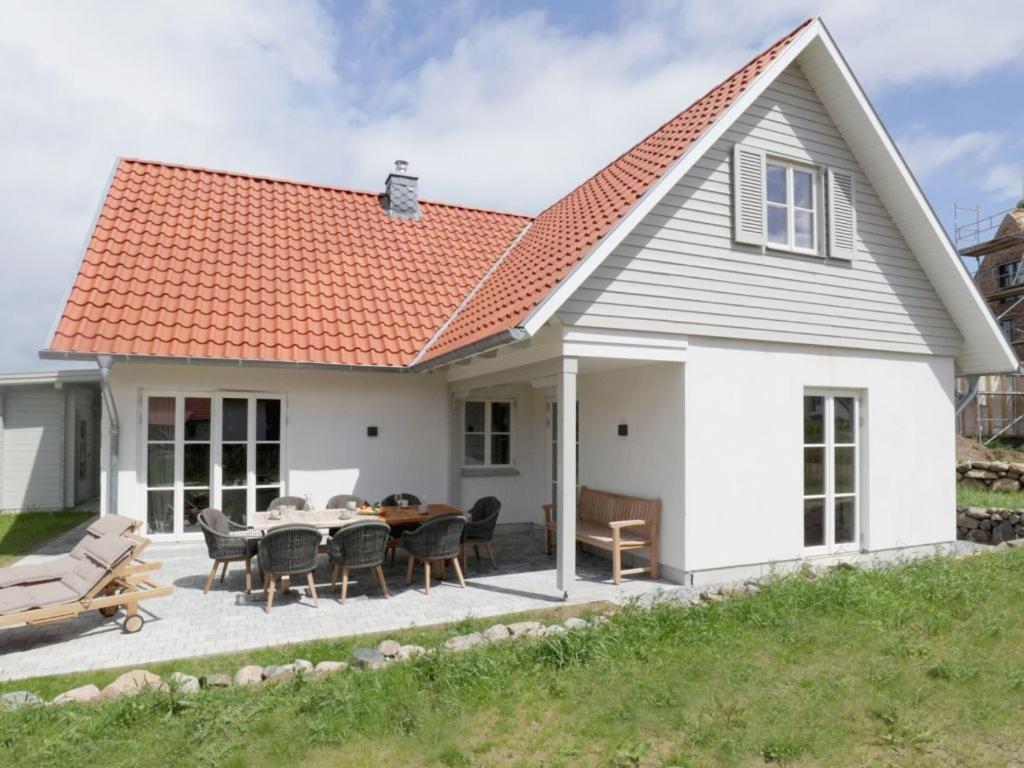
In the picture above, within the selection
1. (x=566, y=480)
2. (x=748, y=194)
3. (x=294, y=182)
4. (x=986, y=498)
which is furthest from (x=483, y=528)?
(x=986, y=498)

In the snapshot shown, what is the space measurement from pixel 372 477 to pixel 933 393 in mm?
9272

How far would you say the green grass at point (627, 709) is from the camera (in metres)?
4.01

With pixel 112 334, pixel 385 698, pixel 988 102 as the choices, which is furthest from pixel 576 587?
pixel 988 102

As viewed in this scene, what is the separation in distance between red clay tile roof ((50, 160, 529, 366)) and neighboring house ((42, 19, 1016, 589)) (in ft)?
0.19

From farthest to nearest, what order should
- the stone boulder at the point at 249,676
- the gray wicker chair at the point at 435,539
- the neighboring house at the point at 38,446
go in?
the neighboring house at the point at 38,446 < the gray wicker chair at the point at 435,539 < the stone boulder at the point at 249,676

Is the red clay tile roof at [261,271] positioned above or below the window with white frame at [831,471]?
above

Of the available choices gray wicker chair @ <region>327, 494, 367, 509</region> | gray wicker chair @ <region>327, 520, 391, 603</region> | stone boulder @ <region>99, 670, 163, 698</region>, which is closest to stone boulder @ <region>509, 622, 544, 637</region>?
gray wicker chair @ <region>327, 520, 391, 603</region>

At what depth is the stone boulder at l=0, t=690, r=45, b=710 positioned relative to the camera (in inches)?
179

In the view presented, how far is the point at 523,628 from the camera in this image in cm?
608

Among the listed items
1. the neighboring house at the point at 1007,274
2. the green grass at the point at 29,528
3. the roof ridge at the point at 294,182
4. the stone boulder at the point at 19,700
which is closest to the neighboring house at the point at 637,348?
the roof ridge at the point at 294,182

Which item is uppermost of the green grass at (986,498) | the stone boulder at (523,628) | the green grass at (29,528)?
the green grass at (986,498)

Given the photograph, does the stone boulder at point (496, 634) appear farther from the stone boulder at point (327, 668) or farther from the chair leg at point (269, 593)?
the chair leg at point (269, 593)

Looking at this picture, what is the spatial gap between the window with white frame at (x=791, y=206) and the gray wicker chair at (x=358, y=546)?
6460 mm

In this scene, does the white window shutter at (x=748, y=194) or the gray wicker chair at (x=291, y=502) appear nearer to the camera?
the white window shutter at (x=748, y=194)
